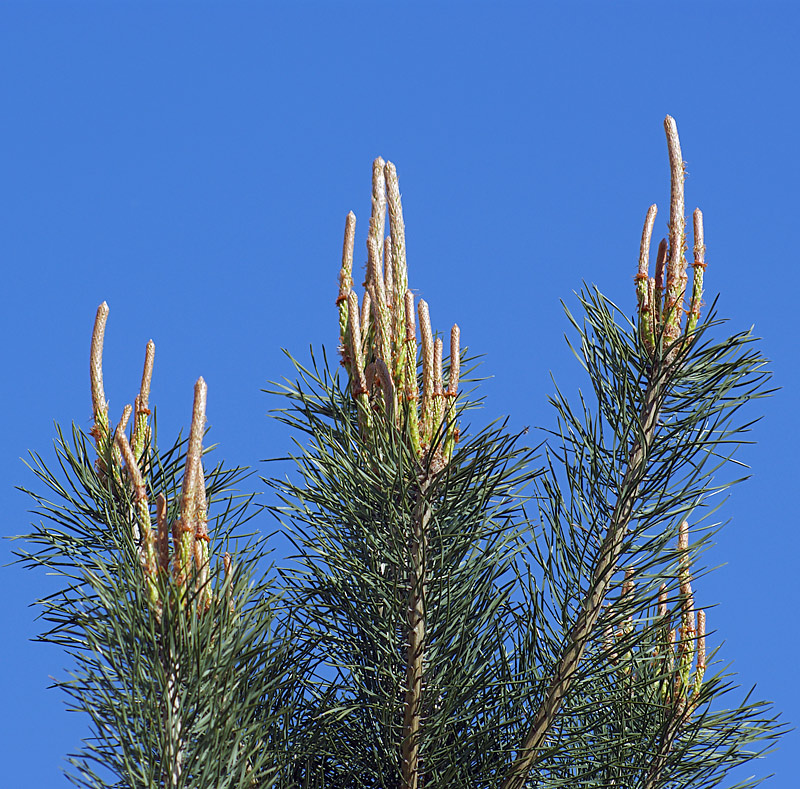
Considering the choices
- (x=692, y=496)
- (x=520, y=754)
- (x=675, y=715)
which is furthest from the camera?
(x=675, y=715)

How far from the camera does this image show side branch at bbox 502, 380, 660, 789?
2.00 meters

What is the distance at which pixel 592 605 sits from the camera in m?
2.07

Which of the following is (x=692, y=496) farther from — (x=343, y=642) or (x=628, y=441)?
(x=343, y=642)

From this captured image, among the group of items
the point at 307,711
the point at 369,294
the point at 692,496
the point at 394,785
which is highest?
the point at 369,294

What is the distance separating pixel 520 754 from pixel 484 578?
1.09 ft

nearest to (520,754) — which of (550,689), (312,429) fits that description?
(550,689)

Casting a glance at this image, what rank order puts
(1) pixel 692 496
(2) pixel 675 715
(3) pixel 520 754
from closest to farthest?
(3) pixel 520 754 → (1) pixel 692 496 → (2) pixel 675 715

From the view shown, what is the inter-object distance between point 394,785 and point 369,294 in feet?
3.23

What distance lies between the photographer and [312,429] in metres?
2.25

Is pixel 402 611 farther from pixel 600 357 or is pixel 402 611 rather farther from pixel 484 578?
pixel 600 357

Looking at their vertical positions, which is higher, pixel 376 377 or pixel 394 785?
pixel 376 377

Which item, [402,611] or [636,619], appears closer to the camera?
[402,611]

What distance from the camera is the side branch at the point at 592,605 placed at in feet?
6.56

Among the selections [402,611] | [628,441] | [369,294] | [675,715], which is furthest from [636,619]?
[369,294]
